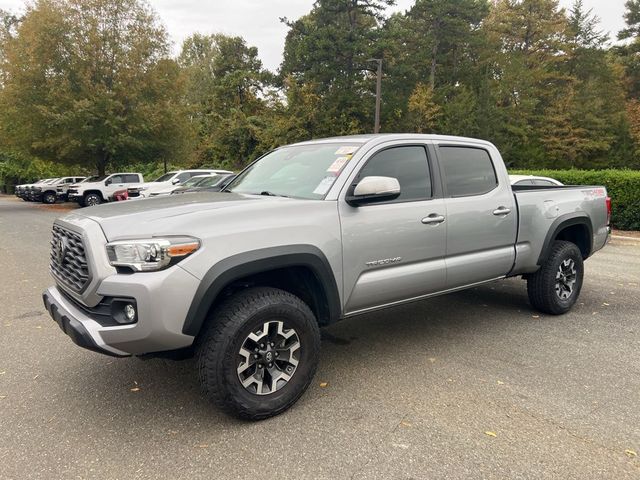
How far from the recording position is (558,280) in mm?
5020

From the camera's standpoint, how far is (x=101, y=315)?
2742 mm

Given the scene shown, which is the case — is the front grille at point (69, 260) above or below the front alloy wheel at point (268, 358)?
above

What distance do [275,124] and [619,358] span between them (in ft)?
111

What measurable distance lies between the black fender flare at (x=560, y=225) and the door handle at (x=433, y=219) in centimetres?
157

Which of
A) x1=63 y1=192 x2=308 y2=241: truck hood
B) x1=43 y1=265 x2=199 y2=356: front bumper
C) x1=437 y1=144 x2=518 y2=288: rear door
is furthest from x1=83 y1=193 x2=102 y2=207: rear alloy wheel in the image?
x1=43 y1=265 x2=199 y2=356: front bumper

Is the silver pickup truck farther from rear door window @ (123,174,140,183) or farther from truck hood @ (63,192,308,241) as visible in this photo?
rear door window @ (123,174,140,183)

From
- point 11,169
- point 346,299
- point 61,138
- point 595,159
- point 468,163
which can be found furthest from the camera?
point 11,169

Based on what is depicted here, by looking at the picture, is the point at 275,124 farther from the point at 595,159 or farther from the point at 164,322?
the point at 164,322

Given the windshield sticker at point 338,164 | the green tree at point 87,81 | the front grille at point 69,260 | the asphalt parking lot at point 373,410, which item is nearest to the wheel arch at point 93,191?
the green tree at point 87,81

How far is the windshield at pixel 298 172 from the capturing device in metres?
3.52

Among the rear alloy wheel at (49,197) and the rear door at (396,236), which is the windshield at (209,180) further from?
the rear alloy wheel at (49,197)

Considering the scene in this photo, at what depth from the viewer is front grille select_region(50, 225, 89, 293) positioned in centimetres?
285

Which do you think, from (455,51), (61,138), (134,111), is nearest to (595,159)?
(455,51)

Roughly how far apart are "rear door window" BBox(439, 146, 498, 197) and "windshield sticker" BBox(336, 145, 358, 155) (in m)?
0.90
